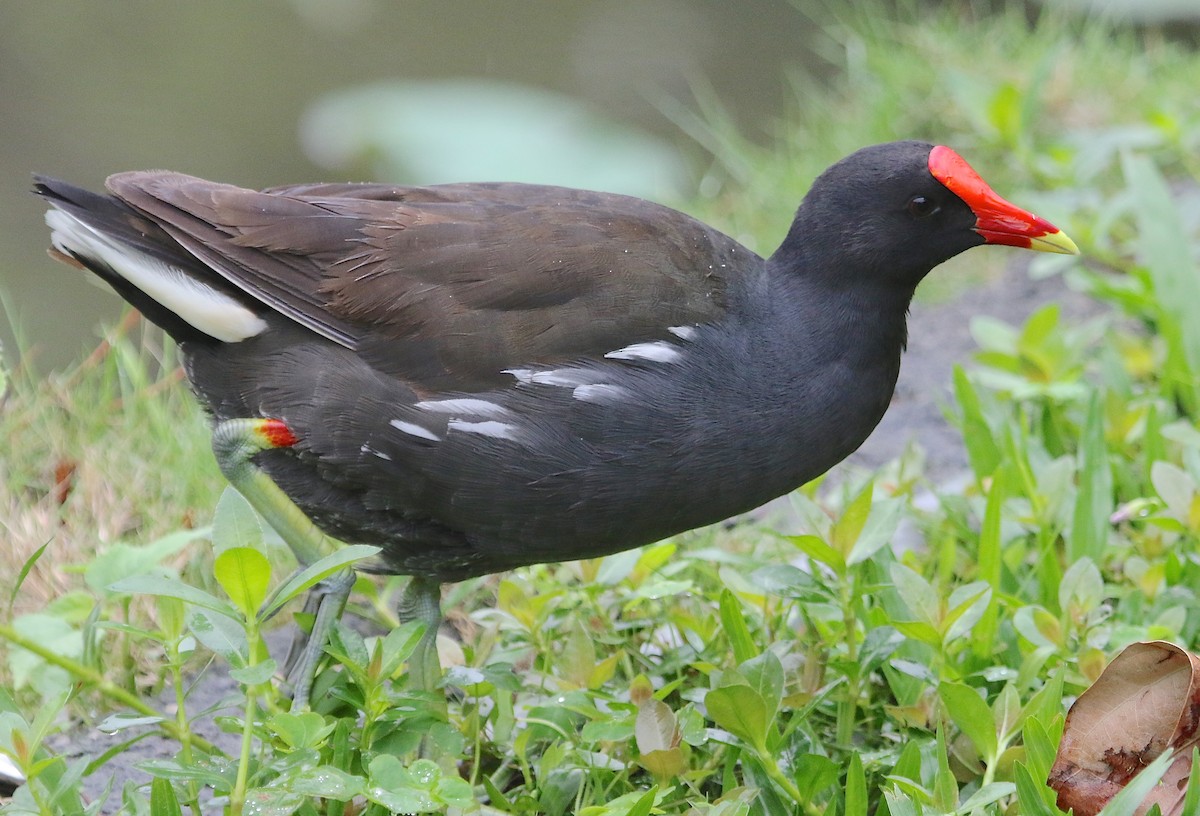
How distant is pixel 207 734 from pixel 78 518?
0.71 m

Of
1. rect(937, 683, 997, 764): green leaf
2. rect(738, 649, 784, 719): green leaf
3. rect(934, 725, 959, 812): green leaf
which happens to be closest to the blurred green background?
rect(738, 649, 784, 719): green leaf

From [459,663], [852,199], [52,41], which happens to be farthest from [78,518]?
[52,41]

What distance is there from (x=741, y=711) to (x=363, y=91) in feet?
17.0

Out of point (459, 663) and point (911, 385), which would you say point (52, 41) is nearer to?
point (911, 385)

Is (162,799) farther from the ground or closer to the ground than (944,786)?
farther from the ground

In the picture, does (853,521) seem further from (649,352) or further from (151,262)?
(151,262)

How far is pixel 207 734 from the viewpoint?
2.57 metres

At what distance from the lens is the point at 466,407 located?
234cm

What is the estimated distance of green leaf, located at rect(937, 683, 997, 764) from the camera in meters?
2.10

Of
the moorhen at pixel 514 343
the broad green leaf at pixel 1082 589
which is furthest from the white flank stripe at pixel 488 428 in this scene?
the broad green leaf at pixel 1082 589

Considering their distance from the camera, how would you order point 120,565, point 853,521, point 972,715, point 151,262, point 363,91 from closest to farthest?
point 972,715 < point 120,565 < point 853,521 < point 151,262 < point 363,91

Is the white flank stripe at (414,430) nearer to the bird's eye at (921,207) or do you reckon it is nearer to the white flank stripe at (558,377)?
the white flank stripe at (558,377)

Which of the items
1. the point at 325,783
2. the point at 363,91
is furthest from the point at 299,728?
the point at 363,91

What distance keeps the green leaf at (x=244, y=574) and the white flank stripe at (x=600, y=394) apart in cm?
65
